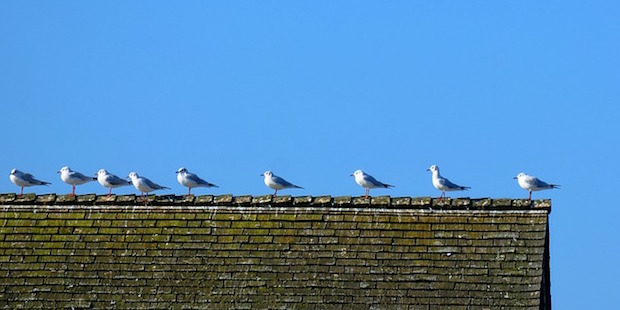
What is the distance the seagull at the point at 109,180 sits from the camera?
33562 millimetres

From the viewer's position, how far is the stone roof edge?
3006 cm

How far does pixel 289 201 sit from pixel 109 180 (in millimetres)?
4440

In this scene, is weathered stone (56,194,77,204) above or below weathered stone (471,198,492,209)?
below

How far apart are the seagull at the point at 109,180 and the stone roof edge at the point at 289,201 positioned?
1532 millimetres

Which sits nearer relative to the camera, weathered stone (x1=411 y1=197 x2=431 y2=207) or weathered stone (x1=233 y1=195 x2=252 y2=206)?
weathered stone (x1=411 y1=197 x2=431 y2=207)

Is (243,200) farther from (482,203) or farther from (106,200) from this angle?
(482,203)

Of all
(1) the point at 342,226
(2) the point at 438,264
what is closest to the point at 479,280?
(2) the point at 438,264

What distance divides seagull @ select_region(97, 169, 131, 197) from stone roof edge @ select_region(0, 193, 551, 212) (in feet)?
5.03

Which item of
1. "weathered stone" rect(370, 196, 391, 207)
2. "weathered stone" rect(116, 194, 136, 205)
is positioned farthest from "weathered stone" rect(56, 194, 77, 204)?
"weathered stone" rect(370, 196, 391, 207)

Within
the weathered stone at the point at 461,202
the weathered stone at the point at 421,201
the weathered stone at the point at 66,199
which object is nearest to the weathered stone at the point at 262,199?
the weathered stone at the point at 421,201

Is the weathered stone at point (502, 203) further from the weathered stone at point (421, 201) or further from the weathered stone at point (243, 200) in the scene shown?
the weathered stone at point (243, 200)

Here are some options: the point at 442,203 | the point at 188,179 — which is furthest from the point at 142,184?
the point at 442,203

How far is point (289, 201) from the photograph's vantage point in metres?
30.9

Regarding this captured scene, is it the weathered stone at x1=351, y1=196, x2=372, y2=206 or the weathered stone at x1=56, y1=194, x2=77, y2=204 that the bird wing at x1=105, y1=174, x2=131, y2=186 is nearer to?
the weathered stone at x1=56, y1=194, x2=77, y2=204
